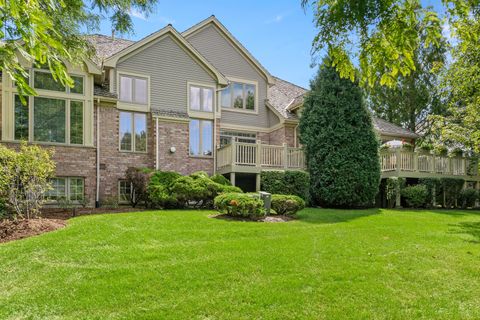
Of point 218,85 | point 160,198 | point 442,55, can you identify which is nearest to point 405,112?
point 442,55

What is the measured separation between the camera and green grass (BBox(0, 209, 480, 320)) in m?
4.61

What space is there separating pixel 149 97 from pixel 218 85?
10.8ft

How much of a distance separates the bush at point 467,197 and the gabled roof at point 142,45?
12.3m

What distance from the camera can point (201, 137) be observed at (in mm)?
16406

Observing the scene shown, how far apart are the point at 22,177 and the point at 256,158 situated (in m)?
8.43

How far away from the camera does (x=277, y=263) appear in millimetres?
6141

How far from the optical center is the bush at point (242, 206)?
405 inches

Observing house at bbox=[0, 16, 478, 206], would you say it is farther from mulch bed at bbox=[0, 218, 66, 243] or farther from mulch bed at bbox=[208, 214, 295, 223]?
mulch bed at bbox=[0, 218, 66, 243]

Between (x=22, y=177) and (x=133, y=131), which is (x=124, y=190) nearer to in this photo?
(x=133, y=131)

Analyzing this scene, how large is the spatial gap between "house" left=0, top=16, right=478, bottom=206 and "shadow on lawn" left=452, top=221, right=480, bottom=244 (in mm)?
6511

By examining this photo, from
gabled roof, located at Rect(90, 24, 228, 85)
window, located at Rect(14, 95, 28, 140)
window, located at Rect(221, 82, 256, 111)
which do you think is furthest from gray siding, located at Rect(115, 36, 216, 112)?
window, located at Rect(14, 95, 28, 140)

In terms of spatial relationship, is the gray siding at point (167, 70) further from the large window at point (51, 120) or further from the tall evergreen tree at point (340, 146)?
the tall evergreen tree at point (340, 146)

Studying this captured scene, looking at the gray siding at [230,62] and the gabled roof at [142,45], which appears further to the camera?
the gray siding at [230,62]

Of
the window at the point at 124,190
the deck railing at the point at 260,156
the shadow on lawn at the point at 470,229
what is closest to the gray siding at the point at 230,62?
the deck railing at the point at 260,156
